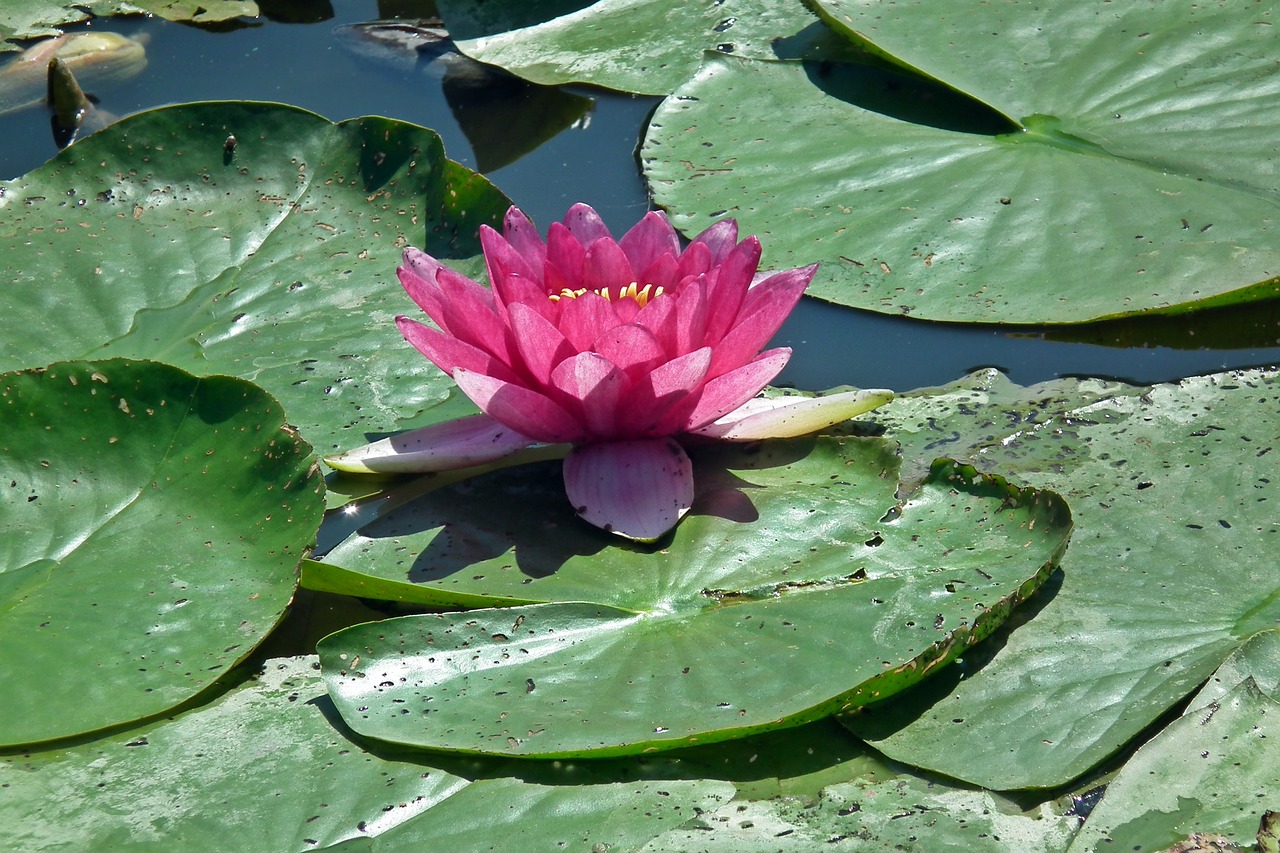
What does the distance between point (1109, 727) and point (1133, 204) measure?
4.73ft

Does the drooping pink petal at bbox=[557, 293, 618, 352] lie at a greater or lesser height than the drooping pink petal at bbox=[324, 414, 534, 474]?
greater

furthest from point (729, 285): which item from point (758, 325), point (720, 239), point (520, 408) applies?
point (520, 408)

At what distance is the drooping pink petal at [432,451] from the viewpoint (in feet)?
6.58

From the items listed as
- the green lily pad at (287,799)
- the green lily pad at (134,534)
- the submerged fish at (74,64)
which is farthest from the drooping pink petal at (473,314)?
the submerged fish at (74,64)

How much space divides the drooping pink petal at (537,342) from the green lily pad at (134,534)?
41 centimetres

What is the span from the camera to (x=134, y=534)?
1.86 meters

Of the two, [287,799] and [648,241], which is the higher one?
[648,241]

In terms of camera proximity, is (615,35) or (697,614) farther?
(615,35)

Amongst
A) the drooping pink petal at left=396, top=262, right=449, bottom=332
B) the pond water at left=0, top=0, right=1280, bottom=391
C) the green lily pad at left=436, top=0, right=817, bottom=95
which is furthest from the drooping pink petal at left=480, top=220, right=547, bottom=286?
the green lily pad at left=436, top=0, right=817, bottom=95

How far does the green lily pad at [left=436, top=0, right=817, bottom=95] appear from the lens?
3428 millimetres

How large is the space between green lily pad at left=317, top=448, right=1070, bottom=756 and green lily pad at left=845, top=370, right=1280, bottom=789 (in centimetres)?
9

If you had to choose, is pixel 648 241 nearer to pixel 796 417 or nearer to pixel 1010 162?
pixel 796 417

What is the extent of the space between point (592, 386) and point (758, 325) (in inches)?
12.9

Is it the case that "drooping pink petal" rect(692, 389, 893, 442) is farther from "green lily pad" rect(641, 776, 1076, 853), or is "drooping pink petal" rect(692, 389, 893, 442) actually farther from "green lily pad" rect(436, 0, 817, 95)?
"green lily pad" rect(436, 0, 817, 95)
